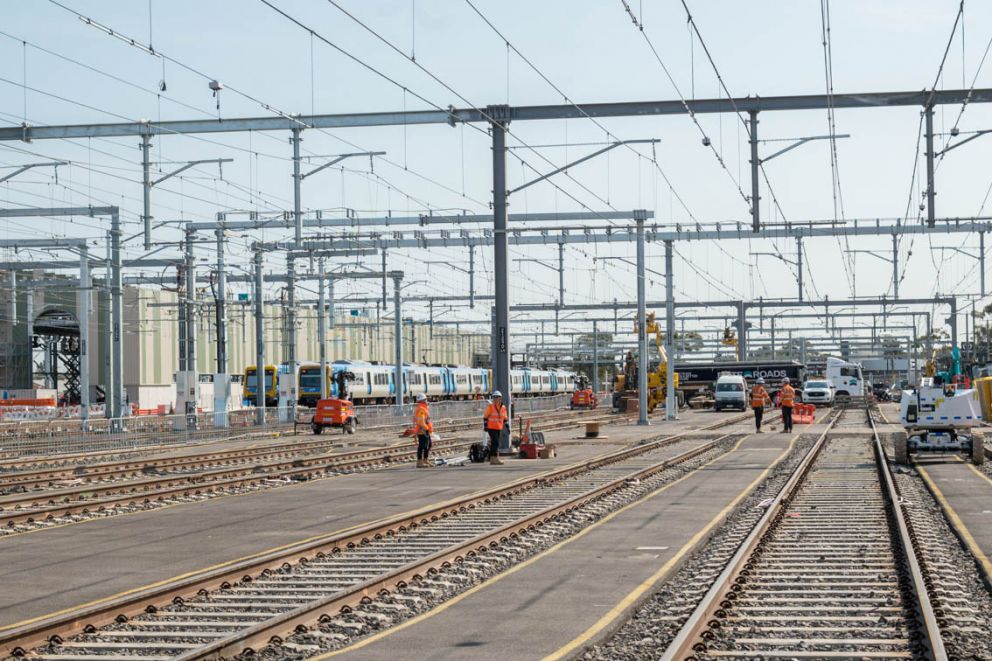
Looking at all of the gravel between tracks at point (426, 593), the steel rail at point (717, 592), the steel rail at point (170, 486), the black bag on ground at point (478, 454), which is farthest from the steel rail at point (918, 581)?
the steel rail at point (170, 486)

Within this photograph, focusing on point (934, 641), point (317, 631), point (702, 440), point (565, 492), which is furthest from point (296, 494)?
point (702, 440)

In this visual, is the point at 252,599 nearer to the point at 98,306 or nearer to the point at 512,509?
the point at 512,509

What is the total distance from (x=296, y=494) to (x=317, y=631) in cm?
1221

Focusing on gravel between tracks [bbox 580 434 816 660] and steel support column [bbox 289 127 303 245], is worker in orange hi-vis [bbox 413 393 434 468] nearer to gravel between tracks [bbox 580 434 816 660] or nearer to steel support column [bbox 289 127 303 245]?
steel support column [bbox 289 127 303 245]

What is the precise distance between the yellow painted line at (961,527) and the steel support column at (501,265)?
414 inches

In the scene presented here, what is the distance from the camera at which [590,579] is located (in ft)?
38.5

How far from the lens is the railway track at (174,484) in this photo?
61.4 feet

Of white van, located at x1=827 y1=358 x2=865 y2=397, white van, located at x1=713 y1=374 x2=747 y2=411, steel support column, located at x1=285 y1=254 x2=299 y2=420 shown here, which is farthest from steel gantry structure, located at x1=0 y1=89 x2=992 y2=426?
white van, located at x1=827 y1=358 x2=865 y2=397

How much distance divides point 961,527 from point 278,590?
884 cm

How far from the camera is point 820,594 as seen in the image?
35.8 ft

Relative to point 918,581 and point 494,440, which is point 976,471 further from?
point 918,581

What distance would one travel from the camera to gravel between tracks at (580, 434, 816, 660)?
8719 mm

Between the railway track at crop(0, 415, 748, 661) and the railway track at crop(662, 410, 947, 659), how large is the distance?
2.84 meters

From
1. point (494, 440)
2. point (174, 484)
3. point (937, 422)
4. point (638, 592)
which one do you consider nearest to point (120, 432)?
point (174, 484)
